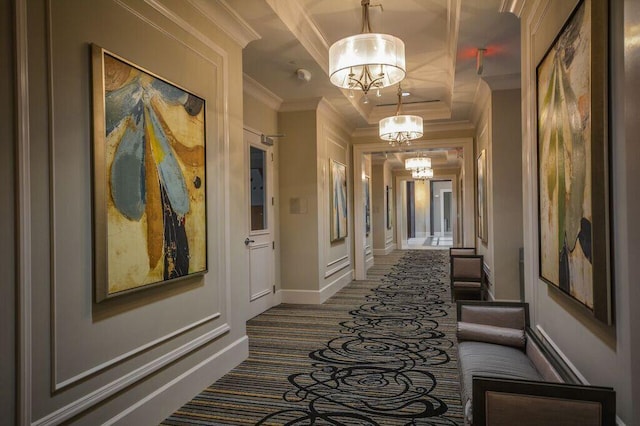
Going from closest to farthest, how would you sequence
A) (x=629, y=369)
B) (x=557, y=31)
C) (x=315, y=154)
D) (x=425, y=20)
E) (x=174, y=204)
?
(x=629, y=369) → (x=557, y=31) → (x=174, y=204) → (x=425, y=20) → (x=315, y=154)

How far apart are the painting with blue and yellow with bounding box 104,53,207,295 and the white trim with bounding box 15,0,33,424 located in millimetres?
472

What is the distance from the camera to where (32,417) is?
195cm

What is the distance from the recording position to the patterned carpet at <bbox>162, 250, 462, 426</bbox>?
2.91 meters

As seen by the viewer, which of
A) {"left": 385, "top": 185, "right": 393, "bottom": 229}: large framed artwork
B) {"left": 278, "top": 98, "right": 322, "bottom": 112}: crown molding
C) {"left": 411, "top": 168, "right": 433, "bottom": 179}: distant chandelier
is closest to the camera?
{"left": 278, "top": 98, "right": 322, "bottom": 112}: crown molding

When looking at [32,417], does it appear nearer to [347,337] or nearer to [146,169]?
[146,169]

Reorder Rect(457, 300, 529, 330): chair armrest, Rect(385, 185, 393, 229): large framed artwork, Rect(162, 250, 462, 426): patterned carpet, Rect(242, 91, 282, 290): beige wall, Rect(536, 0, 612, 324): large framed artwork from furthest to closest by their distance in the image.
Answer: Rect(385, 185, 393, 229): large framed artwork, Rect(242, 91, 282, 290): beige wall, Rect(457, 300, 529, 330): chair armrest, Rect(162, 250, 462, 426): patterned carpet, Rect(536, 0, 612, 324): large framed artwork

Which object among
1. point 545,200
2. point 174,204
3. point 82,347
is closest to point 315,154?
point 174,204

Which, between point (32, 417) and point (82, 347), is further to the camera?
point (82, 347)

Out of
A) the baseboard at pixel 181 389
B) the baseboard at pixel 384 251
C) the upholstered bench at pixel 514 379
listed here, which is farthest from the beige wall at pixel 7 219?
the baseboard at pixel 384 251

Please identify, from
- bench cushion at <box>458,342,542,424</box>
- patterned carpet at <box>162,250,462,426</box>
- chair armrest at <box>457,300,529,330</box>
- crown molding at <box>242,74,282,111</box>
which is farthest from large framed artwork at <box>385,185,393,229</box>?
bench cushion at <box>458,342,542,424</box>

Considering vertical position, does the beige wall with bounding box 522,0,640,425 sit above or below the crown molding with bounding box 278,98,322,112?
below

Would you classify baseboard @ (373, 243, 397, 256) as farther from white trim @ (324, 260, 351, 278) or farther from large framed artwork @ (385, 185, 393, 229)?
white trim @ (324, 260, 351, 278)

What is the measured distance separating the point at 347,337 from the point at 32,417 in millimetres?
3235

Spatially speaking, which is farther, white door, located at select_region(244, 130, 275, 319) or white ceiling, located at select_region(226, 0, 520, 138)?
white door, located at select_region(244, 130, 275, 319)
